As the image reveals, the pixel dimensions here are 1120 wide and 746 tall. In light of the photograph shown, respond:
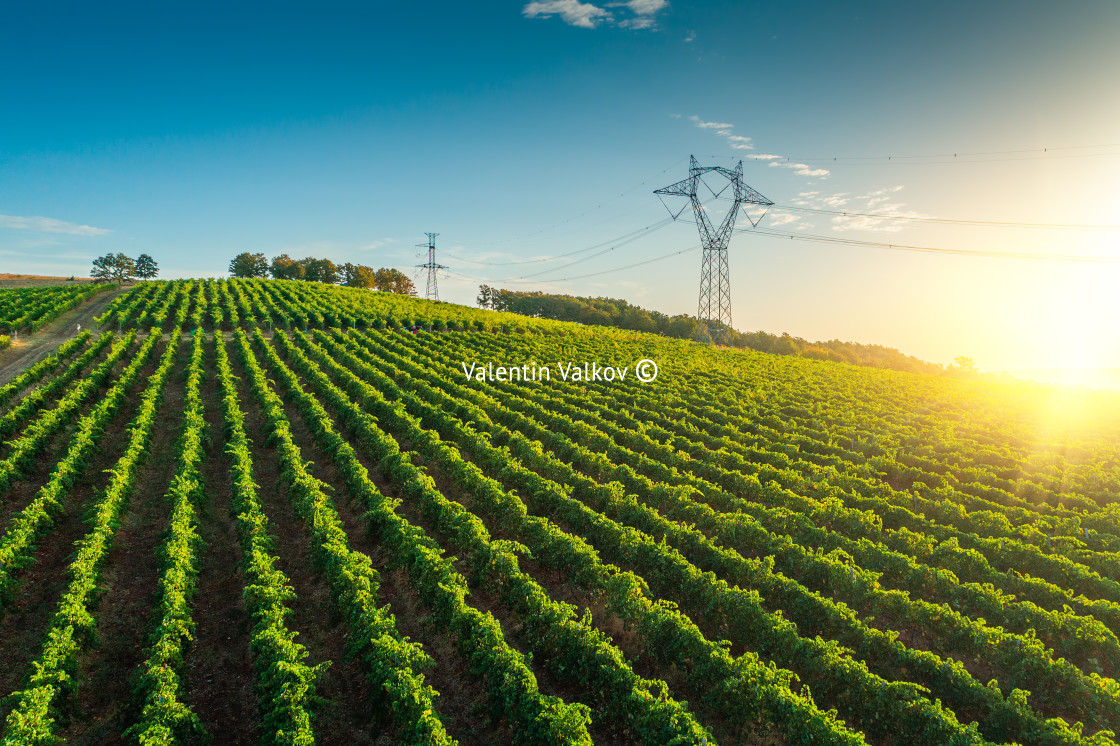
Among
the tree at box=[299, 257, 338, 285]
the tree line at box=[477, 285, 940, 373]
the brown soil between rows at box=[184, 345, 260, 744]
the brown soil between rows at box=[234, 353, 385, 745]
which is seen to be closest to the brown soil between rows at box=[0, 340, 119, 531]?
the brown soil between rows at box=[184, 345, 260, 744]

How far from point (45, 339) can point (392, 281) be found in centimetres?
7735

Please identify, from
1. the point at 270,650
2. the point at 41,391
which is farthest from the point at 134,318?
the point at 270,650

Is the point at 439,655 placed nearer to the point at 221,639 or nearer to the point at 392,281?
the point at 221,639

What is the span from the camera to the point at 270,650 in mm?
9617

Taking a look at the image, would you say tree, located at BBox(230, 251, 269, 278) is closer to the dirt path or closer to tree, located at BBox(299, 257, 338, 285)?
tree, located at BBox(299, 257, 338, 285)

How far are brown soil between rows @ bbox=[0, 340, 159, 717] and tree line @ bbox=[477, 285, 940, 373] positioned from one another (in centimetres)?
6106

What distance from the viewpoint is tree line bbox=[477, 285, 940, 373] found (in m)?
83.4

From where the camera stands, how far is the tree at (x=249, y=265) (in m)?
107

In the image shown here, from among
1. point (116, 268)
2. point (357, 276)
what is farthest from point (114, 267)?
point (357, 276)

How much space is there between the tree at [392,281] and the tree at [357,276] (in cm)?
265

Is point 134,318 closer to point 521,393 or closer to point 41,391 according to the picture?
point 41,391

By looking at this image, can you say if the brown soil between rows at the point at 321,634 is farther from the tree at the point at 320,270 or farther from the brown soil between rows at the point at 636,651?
the tree at the point at 320,270

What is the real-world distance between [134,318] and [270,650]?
179 feet

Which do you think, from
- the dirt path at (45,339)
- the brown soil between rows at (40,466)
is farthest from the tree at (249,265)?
the brown soil between rows at (40,466)
